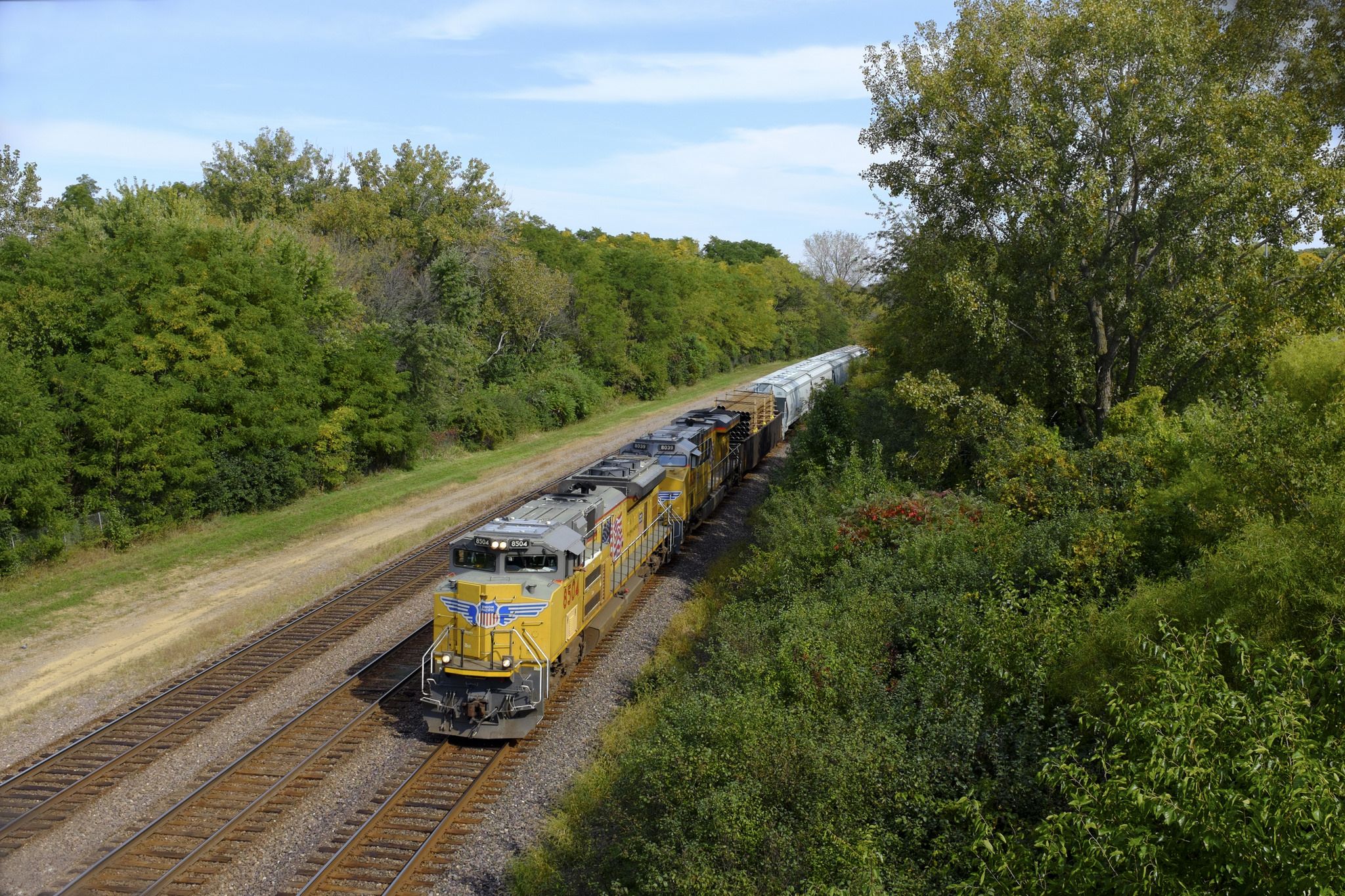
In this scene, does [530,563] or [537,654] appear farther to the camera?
[530,563]

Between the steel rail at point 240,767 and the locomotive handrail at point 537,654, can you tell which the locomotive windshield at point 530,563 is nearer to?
the locomotive handrail at point 537,654

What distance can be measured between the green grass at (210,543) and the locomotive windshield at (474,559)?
40.9 feet

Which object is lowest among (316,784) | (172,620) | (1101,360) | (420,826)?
(420,826)

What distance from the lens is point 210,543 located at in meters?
27.3

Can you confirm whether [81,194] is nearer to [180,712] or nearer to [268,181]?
[268,181]

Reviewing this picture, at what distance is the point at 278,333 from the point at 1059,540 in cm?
2611

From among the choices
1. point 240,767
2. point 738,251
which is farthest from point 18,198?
point 738,251

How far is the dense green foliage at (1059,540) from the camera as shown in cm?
665

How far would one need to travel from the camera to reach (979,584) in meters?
14.8

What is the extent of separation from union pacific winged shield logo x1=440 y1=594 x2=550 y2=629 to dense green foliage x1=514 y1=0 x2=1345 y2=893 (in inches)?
107

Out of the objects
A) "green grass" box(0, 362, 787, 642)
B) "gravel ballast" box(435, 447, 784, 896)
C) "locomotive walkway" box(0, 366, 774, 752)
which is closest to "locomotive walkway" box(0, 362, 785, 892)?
"gravel ballast" box(435, 447, 784, 896)

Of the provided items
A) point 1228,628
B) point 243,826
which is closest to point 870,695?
point 1228,628

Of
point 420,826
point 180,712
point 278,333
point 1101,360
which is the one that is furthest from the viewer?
point 278,333

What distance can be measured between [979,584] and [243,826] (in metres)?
12.0
